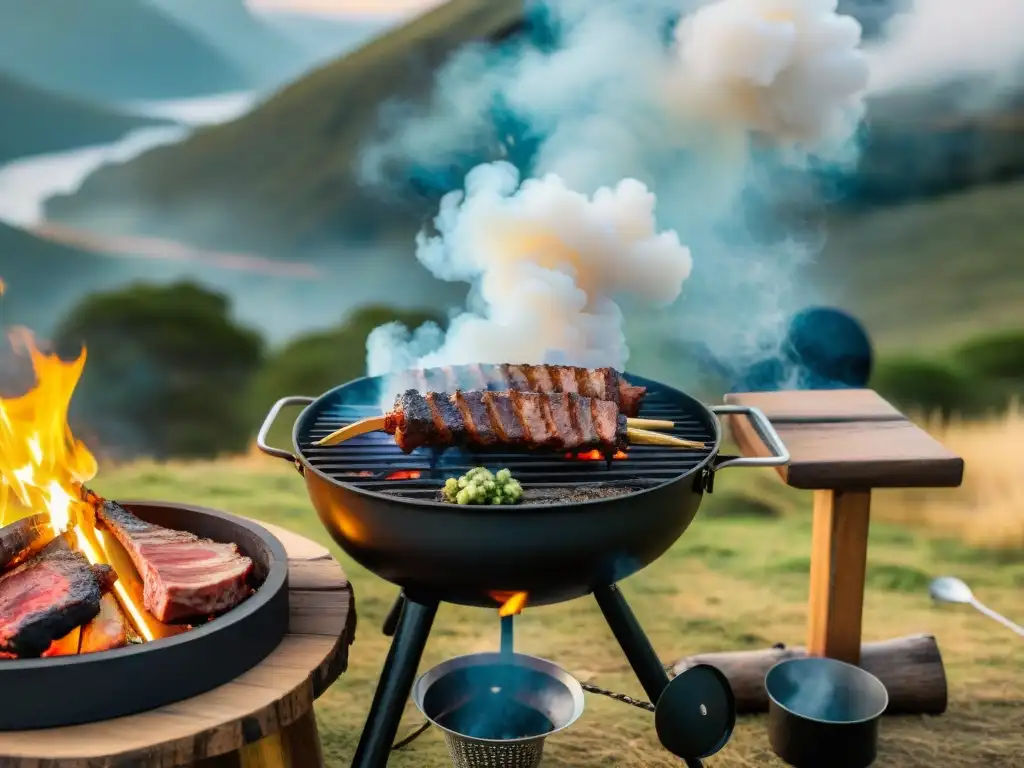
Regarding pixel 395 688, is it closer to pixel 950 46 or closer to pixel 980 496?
pixel 980 496

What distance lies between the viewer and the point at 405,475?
3.30 meters

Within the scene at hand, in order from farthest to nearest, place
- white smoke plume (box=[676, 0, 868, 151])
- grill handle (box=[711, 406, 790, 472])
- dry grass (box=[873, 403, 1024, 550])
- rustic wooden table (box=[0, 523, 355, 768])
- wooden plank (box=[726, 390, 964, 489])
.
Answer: dry grass (box=[873, 403, 1024, 550]) → white smoke plume (box=[676, 0, 868, 151]) → wooden plank (box=[726, 390, 964, 489]) → grill handle (box=[711, 406, 790, 472]) → rustic wooden table (box=[0, 523, 355, 768])

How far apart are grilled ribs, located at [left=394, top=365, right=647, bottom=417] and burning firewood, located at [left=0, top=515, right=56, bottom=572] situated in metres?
1.26

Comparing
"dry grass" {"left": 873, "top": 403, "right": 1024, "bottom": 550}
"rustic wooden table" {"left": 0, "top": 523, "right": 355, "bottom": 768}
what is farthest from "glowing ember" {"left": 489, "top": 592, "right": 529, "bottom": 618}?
"dry grass" {"left": 873, "top": 403, "right": 1024, "bottom": 550}

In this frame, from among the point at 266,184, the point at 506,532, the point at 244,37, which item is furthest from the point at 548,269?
the point at 244,37

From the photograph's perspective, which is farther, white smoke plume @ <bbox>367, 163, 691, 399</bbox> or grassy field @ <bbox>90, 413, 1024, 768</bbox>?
white smoke plume @ <bbox>367, 163, 691, 399</bbox>

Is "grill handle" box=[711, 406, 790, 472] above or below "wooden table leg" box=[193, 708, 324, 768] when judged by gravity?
above

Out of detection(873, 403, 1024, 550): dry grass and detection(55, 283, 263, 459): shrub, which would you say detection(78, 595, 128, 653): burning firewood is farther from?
detection(55, 283, 263, 459): shrub

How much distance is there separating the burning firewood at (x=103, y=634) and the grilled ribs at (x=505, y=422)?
3.20 ft

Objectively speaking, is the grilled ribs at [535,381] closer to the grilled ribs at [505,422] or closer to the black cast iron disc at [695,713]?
the grilled ribs at [505,422]

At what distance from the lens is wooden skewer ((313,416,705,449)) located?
338 centimetres

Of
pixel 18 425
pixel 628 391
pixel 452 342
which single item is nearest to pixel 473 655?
pixel 628 391

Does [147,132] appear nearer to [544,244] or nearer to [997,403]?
[544,244]

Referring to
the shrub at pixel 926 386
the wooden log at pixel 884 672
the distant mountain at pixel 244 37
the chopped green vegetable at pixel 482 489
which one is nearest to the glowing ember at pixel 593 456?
the chopped green vegetable at pixel 482 489
